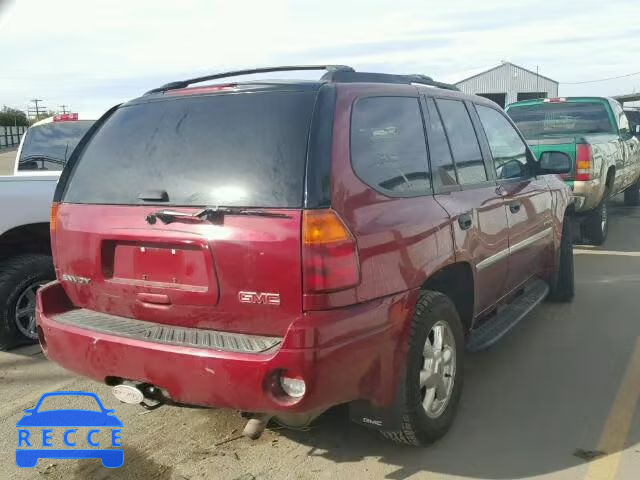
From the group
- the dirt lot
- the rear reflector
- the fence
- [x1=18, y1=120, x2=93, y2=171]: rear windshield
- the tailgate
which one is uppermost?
the fence

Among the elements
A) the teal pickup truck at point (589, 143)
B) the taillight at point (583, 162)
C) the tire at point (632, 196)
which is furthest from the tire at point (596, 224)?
the tire at point (632, 196)

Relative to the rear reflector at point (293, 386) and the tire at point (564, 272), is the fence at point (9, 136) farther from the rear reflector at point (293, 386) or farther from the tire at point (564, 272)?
the rear reflector at point (293, 386)

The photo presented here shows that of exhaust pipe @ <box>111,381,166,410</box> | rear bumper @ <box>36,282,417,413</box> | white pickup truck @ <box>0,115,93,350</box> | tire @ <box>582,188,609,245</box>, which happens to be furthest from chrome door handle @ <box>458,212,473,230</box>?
tire @ <box>582,188,609,245</box>

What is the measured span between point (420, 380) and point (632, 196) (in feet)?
37.0

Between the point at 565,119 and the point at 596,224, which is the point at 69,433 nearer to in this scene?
the point at 596,224

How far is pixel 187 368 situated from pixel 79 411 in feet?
5.19

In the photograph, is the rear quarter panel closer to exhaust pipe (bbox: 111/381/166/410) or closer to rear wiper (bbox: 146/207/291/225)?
rear wiper (bbox: 146/207/291/225)

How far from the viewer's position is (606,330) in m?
5.07

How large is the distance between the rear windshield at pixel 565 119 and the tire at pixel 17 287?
7.22 meters

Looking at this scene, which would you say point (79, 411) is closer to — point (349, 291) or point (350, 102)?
point (349, 291)

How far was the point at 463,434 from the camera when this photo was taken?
3.41m

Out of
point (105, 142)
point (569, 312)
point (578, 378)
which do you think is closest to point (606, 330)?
point (569, 312)

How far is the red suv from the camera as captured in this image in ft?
8.36

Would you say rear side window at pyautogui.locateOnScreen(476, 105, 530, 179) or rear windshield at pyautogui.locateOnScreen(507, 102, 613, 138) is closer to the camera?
rear side window at pyautogui.locateOnScreen(476, 105, 530, 179)
